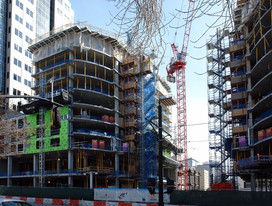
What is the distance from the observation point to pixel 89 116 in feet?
190

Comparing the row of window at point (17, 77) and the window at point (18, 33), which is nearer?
the row of window at point (17, 77)

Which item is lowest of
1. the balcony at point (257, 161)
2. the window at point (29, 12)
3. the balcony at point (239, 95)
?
the balcony at point (257, 161)

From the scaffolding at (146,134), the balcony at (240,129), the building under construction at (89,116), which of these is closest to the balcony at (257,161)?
the balcony at (240,129)

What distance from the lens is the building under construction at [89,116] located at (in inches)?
2290

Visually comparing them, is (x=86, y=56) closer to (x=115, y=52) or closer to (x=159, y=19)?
(x=115, y=52)

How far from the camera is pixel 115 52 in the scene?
215 ft

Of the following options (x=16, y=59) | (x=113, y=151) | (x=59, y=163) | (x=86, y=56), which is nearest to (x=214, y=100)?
(x=113, y=151)

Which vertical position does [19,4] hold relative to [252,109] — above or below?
above

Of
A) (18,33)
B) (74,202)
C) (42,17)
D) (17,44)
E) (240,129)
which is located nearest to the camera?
(74,202)

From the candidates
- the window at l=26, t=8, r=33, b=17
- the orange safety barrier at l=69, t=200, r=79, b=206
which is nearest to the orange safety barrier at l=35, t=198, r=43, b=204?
the orange safety barrier at l=69, t=200, r=79, b=206

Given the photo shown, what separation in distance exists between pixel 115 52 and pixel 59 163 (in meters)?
25.3

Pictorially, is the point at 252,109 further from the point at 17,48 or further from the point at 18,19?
the point at 18,19

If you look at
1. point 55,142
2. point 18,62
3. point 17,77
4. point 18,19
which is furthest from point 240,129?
point 18,19

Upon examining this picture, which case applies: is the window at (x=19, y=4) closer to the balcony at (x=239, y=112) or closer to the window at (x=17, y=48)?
the window at (x=17, y=48)
